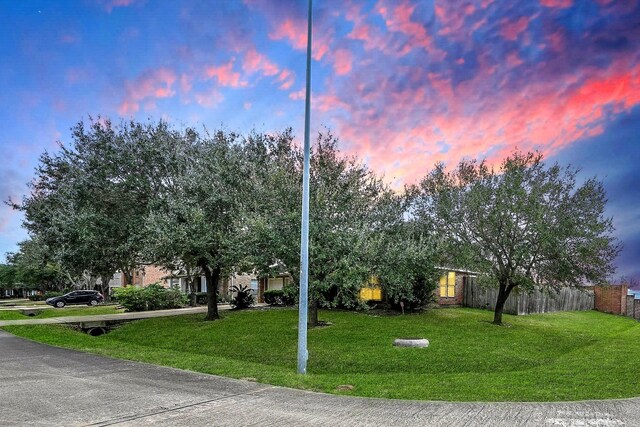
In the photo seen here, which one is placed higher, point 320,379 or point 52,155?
point 52,155

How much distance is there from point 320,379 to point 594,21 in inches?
530

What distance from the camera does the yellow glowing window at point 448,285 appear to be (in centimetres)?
3055

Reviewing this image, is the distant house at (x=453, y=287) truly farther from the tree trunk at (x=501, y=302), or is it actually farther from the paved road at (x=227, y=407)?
the paved road at (x=227, y=407)

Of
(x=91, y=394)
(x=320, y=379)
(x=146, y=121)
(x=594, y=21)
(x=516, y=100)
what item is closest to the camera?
(x=91, y=394)

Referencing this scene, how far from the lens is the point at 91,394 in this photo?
7.92m

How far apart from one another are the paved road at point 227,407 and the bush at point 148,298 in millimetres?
20877

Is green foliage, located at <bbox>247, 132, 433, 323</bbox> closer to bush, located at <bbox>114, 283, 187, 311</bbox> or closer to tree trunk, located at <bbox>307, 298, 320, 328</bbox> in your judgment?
tree trunk, located at <bbox>307, 298, 320, 328</bbox>

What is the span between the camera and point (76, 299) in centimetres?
4109

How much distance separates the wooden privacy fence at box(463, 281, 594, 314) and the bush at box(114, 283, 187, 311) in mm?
21151

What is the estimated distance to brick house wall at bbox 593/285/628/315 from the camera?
115 ft

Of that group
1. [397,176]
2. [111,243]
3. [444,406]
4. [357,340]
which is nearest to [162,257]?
[111,243]

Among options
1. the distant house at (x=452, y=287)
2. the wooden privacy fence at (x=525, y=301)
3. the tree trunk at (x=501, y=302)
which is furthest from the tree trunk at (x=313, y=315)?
the wooden privacy fence at (x=525, y=301)

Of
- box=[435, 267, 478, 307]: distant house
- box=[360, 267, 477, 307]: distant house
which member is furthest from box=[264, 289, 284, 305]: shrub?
box=[435, 267, 478, 307]: distant house

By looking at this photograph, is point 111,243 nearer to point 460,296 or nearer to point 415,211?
point 415,211
